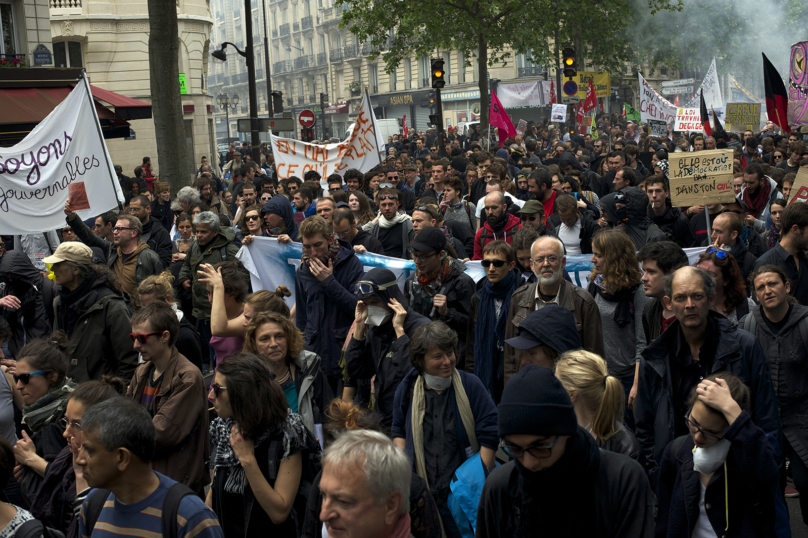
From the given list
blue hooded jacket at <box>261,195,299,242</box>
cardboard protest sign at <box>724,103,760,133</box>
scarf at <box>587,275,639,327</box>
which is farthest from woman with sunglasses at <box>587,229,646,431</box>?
cardboard protest sign at <box>724,103,760,133</box>

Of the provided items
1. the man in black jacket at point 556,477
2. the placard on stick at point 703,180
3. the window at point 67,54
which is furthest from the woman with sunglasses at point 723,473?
the window at point 67,54

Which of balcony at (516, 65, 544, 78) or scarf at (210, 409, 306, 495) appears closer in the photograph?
scarf at (210, 409, 306, 495)

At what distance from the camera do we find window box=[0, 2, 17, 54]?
1864 centimetres

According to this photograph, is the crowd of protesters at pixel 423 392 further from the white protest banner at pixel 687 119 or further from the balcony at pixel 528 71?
the balcony at pixel 528 71

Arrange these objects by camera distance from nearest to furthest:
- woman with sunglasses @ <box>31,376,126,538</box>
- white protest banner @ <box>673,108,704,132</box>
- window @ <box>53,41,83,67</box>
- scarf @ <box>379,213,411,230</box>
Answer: woman with sunglasses @ <box>31,376,126,538</box>, scarf @ <box>379,213,411,230</box>, white protest banner @ <box>673,108,704,132</box>, window @ <box>53,41,83,67</box>

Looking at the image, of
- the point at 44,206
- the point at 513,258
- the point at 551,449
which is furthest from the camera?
the point at 44,206

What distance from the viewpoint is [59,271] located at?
550 centimetres

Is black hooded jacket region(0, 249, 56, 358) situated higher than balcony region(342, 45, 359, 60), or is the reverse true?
balcony region(342, 45, 359, 60)

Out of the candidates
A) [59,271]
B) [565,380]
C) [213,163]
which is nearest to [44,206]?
[59,271]

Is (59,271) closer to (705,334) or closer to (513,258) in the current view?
(513,258)

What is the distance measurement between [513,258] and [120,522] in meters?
3.12

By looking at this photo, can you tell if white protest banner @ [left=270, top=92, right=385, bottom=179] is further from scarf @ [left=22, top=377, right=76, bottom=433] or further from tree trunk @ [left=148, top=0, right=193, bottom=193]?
scarf @ [left=22, top=377, right=76, bottom=433]

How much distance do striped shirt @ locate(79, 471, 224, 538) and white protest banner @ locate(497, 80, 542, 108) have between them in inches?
1614

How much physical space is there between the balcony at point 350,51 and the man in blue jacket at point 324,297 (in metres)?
66.4
